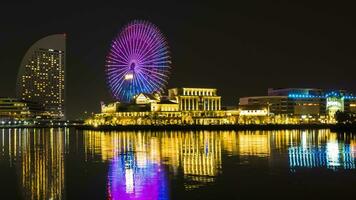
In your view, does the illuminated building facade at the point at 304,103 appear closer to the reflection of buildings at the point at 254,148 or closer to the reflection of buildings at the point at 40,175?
the reflection of buildings at the point at 254,148

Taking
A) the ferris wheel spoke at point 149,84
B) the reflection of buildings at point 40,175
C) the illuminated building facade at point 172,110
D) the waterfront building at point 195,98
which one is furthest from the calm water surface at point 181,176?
the waterfront building at point 195,98

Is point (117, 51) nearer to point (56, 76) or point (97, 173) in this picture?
point (97, 173)

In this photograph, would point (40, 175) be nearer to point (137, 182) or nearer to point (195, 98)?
point (137, 182)

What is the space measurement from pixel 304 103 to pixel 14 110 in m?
60.7

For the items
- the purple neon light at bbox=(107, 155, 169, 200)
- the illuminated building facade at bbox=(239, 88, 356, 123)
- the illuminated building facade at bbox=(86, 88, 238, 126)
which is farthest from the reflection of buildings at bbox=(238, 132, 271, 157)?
the illuminated building facade at bbox=(239, 88, 356, 123)

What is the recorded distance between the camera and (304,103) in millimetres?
100438

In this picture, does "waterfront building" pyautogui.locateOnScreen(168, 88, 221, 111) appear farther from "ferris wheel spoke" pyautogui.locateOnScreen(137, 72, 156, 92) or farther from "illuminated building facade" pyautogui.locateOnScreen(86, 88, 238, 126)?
"ferris wheel spoke" pyautogui.locateOnScreen(137, 72, 156, 92)

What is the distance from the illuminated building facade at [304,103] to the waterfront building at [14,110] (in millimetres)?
46114

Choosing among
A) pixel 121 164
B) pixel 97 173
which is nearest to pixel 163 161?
pixel 121 164

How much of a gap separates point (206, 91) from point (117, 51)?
1447 inches

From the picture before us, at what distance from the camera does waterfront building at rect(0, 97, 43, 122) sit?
106000mm

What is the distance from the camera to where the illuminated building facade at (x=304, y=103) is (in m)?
97.1

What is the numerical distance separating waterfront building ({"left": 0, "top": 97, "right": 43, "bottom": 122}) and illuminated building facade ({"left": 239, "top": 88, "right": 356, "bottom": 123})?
4611 centimetres

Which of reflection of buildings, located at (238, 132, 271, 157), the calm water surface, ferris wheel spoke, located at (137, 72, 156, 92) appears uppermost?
ferris wheel spoke, located at (137, 72, 156, 92)
